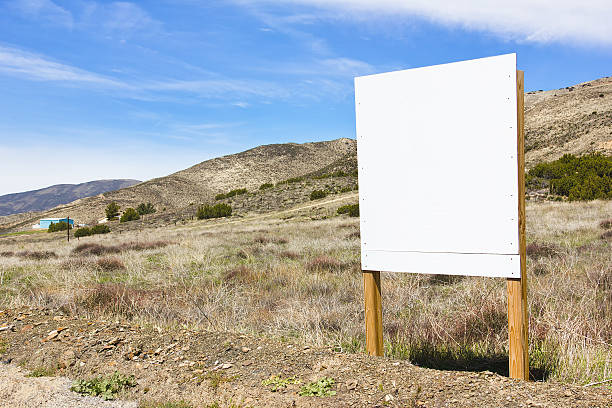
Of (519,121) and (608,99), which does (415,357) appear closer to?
(519,121)

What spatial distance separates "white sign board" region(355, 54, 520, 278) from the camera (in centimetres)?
309

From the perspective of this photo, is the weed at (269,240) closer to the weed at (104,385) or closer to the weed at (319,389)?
the weed at (104,385)

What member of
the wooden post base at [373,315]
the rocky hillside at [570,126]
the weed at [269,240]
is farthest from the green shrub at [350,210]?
the wooden post base at [373,315]

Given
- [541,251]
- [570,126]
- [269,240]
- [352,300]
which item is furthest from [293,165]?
[352,300]

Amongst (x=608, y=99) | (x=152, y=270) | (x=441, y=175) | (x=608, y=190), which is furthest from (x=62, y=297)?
(x=608, y=99)

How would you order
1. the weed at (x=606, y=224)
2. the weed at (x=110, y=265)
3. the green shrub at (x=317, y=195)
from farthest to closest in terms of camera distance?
the green shrub at (x=317, y=195) < the weed at (x=606, y=224) < the weed at (x=110, y=265)

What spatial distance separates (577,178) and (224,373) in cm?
2705

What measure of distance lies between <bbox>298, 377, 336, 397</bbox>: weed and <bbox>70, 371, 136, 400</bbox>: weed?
1.52 m

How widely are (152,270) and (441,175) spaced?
8354 mm

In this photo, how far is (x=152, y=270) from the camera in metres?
10.1

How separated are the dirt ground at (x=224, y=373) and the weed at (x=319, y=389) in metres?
0.05

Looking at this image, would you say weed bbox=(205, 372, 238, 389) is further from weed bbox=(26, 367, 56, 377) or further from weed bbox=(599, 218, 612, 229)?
weed bbox=(599, 218, 612, 229)

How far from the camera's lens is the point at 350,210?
27641 mm

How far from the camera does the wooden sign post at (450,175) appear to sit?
307 centimetres
